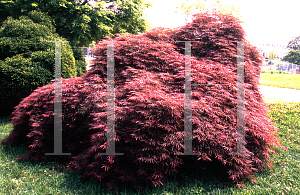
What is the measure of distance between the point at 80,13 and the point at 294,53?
35.1 meters

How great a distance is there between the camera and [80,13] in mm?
10523

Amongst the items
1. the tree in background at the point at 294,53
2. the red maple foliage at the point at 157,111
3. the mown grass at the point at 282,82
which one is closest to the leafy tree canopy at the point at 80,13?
the red maple foliage at the point at 157,111

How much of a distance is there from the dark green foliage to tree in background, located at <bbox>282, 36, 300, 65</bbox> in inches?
1444

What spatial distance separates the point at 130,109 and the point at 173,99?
634 millimetres

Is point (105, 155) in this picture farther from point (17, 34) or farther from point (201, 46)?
point (17, 34)

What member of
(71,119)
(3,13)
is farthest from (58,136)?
(3,13)

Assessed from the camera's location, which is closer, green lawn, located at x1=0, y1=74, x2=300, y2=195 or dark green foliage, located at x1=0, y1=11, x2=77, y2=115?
green lawn, located at x1=0, y1=74, x2=300, y2=195

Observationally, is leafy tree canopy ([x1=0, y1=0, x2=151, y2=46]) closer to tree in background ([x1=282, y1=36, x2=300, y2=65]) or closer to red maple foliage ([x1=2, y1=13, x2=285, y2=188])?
red maple foliage ([x1=2, y1=13, x2=285, y2=188])

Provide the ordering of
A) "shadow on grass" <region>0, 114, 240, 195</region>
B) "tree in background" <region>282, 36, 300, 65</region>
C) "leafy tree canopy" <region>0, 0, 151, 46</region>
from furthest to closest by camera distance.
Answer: "tree in background" <region>282, 36, 300, 65</region>, "leafy tree canopy" <region>0, 0, 151, 46</region>, "shadow on grass" <region>0, 114, 240, 195</region>

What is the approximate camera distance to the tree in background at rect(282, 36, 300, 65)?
33472 mm

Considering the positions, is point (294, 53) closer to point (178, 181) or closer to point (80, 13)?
point (80, 13)

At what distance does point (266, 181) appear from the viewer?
3422 millimetres

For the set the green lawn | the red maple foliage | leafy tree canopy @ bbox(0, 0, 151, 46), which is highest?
leafy tree canopy @ bbox(0, 0, 151, 46)

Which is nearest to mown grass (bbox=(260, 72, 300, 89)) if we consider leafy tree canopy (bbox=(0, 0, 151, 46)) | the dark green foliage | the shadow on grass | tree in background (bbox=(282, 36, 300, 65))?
leafy tree canopy (bbox=(0, 0, 151, 46))
